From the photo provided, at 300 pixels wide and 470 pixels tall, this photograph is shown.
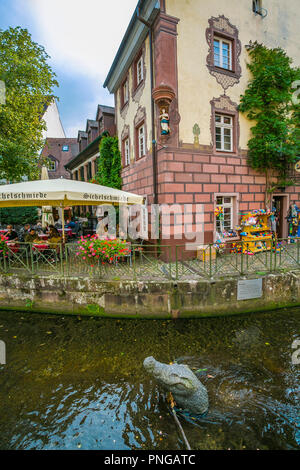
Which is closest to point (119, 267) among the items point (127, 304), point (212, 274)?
point (127, 304)

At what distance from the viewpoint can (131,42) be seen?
370 inches

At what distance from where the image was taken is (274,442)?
A: 2.56 m

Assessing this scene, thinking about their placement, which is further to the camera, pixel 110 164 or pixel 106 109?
pixel 106 109

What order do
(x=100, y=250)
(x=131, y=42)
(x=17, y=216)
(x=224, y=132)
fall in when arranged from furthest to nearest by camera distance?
1. (x=17, y=216)
2. (x=131, y=42)
3. (x=224, y=132)
4. (x=100, y=250)

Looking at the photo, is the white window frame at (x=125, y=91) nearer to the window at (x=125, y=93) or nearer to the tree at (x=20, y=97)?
the window at (x=125, y=93)

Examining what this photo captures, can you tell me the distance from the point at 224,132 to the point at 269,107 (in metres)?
2.24

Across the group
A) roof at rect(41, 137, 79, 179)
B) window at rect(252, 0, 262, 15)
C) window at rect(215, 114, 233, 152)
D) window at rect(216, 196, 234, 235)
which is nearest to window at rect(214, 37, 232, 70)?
window at rect(215, 114, 233, 152)

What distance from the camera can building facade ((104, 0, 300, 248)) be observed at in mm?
7691

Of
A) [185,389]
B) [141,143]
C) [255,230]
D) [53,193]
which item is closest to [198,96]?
[141,143]

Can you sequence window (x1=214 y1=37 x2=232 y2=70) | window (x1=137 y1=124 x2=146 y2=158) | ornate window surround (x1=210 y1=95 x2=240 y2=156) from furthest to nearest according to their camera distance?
window (x1=137 y1=124 x2=146 y2=158)
window (x1=214 y1=37 x2=232 y2=70)
ornate window surround (x1=210 y1=95 x2=240 y2=156)

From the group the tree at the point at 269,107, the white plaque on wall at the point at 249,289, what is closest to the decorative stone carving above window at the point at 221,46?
the tree at the point at 269,107

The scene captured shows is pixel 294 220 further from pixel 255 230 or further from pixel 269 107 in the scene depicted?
pixel 269 107

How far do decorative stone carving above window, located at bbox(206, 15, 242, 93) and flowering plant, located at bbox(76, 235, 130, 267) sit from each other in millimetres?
7390

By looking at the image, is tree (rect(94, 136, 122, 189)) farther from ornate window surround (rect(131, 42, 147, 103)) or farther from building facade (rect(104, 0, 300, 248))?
ornate window surround (rect(131, 42, 147, 103))
